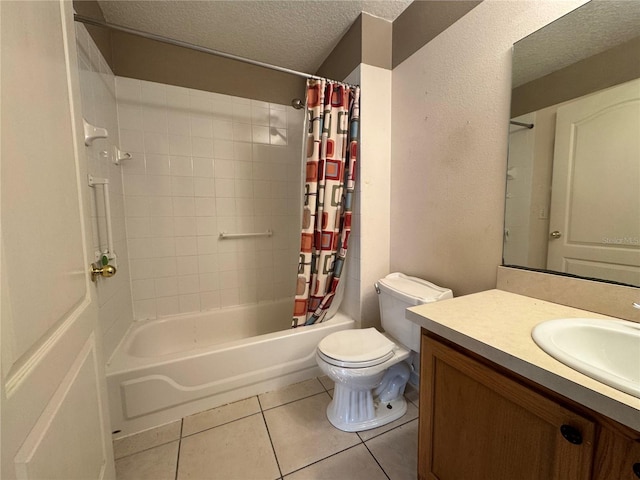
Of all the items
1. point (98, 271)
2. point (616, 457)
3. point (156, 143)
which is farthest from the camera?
point (156, 143)

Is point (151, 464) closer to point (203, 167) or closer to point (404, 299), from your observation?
point (404, 299)

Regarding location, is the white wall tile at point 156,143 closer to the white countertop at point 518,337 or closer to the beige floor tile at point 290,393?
the beige floor tile at point 290,393

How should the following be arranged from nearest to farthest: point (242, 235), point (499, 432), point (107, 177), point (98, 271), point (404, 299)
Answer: point (499, 432), point (98, 271), point (404, 299), point (107, 177), point (242, 235)

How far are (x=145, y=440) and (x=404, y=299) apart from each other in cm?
149

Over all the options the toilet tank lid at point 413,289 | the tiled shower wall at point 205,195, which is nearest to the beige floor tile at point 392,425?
the toilet tank lid at point 413,289

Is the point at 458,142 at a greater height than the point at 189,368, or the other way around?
the point at 458,142

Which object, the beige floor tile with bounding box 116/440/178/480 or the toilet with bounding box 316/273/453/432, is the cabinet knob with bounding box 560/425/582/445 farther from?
the beige floor tile with bounding box 116/440/178/480

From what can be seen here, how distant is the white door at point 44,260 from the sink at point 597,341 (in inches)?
42.6

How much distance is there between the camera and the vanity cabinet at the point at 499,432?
511mm

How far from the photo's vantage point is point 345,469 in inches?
43.9

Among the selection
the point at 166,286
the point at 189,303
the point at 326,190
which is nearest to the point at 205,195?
the point at 166,286

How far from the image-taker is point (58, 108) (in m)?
0.64

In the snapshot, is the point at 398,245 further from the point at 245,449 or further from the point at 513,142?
the point at 245,449

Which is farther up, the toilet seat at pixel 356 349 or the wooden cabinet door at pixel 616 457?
the wooden cabinet door at pixel 616 457
